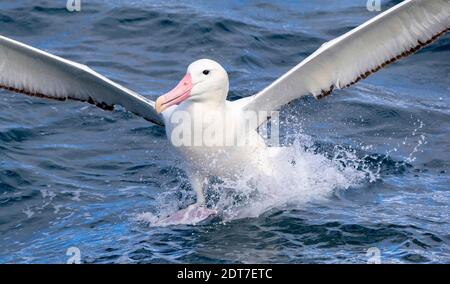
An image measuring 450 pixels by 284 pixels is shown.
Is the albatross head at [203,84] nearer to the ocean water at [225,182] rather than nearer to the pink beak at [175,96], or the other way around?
the pink beak at [175,96]

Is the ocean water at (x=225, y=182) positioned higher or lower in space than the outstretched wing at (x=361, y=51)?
lower

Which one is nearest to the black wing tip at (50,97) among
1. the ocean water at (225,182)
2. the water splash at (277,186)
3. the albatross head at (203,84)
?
the ocean water at (225,182)

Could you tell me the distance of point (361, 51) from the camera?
360 inches

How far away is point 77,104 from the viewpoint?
40.2ft

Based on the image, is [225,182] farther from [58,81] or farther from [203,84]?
[58,81]

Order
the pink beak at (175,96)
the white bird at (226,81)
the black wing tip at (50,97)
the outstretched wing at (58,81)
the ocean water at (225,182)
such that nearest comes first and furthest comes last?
the ocean water at (225,182), the pink beak at (175,96), the white bird at (226,81), the outstretched wing at (58,81), the black wing tip at (50,97)

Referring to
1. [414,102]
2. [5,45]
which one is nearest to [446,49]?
[414,102]

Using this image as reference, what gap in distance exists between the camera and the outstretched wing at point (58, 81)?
Result: 363 inches

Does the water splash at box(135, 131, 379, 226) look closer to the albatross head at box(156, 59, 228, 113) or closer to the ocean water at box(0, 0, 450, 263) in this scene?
the ocean water at box(0, 0, 450, 263)

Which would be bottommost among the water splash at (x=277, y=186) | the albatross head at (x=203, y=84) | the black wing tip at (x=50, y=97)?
the water splash at (x=277, y=186)

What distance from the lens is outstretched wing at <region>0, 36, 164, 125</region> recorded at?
30.3 feet

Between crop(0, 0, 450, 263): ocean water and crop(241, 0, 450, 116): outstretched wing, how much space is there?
699 mm

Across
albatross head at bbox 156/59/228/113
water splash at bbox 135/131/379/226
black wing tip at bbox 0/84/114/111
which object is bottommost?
water splash at bbox 135/131/379/226

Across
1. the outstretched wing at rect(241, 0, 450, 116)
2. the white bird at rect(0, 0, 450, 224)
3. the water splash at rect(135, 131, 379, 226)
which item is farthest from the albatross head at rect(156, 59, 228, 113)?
the water splash at rect(135, 131, 379, 226)
